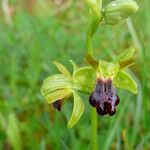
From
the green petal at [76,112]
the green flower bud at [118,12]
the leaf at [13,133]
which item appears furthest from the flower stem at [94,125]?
the leaf at [13,133]

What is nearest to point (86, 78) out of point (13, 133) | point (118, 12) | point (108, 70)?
point (108, 70)

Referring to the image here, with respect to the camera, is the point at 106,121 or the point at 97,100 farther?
the point at 106,121

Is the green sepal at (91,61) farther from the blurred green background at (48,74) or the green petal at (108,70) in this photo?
the blurred green background at (48,74)

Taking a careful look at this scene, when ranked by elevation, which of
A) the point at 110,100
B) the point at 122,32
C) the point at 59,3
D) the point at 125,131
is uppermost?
the point at 59,3

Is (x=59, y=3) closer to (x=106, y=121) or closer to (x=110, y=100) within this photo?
(x=106, y=121)

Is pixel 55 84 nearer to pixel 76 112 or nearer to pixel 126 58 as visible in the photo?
pixel 76 112

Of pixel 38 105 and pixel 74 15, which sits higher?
pixel 74 15

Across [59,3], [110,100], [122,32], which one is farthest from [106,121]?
[59,3]

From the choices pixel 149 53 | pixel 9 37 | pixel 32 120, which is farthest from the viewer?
pixel 9 37
